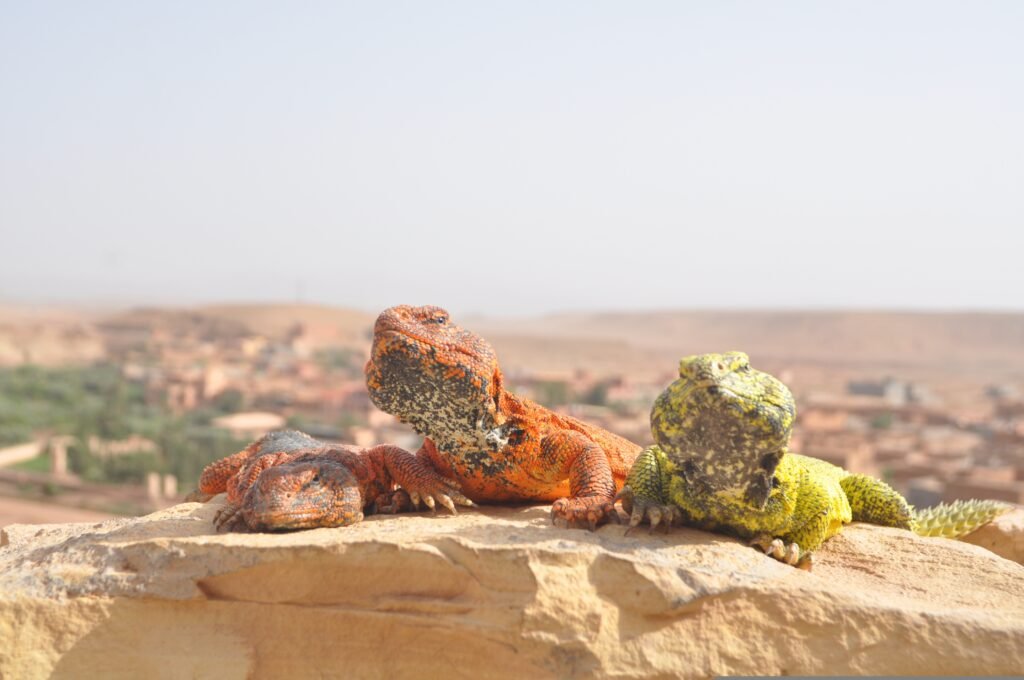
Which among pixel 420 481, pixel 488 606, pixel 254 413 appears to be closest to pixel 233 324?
pixel 254 413

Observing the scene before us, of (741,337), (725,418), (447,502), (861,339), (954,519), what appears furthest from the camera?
(741,337)

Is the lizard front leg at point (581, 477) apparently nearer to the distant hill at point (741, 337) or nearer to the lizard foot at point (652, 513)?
the lizard foot at point (652, 513)

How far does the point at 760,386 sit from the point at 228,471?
3.51m

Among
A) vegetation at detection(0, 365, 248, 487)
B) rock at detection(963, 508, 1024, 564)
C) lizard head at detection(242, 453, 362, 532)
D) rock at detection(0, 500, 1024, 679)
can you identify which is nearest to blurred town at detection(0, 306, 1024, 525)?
vegetation at detection(0, 365, 248, 487)

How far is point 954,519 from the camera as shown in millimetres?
6043

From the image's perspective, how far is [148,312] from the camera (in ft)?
307

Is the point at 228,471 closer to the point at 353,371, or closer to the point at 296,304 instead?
the point at 353,371

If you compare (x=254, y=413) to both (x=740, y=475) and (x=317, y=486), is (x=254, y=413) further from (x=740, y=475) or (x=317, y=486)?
(x=740, y=475)

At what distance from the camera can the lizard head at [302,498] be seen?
4.55 metres

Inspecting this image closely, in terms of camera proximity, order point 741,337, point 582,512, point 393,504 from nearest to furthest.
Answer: point 582,512 < point 393,504 < point 741,337

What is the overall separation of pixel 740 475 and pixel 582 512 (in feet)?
2.47

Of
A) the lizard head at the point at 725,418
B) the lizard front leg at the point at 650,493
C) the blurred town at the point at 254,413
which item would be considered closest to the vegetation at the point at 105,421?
the blurred town at the point at 254,413

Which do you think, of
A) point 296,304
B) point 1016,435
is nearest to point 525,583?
point 1016,435

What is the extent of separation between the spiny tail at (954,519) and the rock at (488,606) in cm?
118
